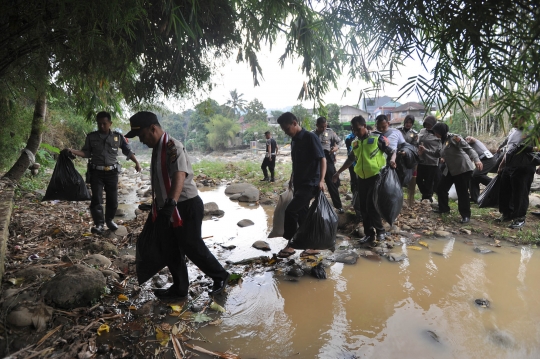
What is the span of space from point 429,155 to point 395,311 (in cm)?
346

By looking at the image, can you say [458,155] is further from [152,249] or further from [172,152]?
[152,249]

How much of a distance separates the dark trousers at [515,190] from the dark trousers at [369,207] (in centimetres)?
215

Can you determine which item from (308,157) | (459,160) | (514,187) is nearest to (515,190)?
(514,187)

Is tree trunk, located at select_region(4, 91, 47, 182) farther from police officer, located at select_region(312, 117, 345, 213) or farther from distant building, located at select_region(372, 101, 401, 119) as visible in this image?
distant building, located at select_region(372, 101, 401, 119)

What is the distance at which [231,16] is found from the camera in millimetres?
3791

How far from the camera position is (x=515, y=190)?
183 inches

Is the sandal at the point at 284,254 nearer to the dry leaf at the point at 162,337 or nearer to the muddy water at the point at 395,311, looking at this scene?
the muddy water at the point at 395,311

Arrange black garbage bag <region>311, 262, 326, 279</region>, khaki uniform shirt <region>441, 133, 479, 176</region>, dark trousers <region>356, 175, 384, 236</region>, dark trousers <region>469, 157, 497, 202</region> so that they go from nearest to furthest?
1. black garbage bag <region>311, 262, 326, 279</region>
2. dark trousers <region>356, 175, 384, 236</region>
3. khaki uniform shirt <region>441, 133, 479, 176</region>
4. dark trousers <region>469, 157, 497, 202</region>

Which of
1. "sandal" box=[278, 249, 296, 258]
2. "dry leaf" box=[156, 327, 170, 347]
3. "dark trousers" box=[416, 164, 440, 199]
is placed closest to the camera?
"dry leaf" box=[156, 327, 170, 347]

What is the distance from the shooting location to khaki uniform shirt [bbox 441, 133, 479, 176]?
15.9ft

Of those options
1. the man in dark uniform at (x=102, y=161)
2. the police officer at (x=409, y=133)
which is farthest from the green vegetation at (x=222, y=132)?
the man in dark uniform at (x=102, y=161)

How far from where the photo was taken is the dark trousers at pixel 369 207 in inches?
160

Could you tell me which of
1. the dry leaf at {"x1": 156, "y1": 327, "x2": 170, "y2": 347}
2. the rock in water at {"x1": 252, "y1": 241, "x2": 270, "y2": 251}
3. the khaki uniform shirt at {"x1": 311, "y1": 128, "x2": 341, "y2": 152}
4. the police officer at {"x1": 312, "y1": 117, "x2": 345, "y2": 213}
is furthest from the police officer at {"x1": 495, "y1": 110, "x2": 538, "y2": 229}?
the dry leaf at {"x1": 156, "y1": 327, "x2": 170, "y2": 347}

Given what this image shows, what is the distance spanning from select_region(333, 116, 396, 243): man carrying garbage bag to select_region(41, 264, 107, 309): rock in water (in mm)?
3042
